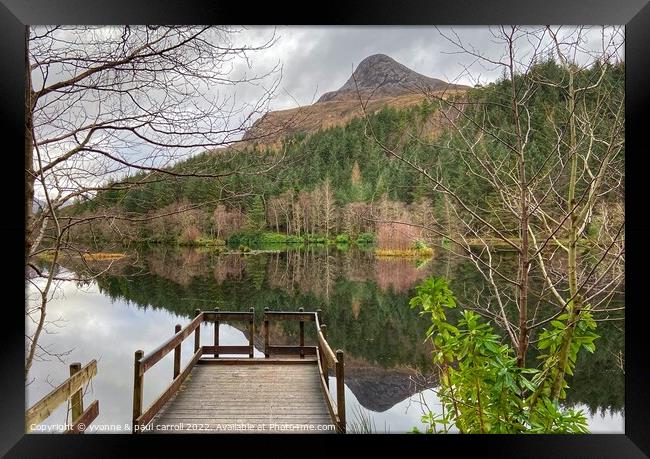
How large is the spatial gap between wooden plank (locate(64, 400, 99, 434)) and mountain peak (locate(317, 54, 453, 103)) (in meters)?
2.28

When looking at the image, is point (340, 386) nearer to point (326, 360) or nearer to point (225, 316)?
point (326, 360)

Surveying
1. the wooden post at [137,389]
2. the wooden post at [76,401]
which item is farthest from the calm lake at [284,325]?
the wooden post at [137,389]

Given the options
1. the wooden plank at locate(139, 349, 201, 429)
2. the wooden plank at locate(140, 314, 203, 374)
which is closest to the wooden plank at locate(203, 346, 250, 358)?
the wooden plank at locate(139, 349, 201, 429)

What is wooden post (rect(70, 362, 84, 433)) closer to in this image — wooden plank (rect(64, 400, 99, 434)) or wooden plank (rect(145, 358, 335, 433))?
wooden plank (rect(64, 400, 99, 434))

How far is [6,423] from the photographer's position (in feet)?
6.27

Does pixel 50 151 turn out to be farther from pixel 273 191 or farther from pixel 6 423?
pixel 273 191

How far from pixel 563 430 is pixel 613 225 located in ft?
4.11

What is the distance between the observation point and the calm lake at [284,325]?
3.58 m

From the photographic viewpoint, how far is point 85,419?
→ 2594 millimetres

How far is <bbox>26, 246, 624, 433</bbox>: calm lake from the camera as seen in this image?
358 cm

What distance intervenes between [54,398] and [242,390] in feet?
4.94

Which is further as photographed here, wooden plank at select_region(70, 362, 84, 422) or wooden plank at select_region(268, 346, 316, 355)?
wooden plank at select_region(268, 346, 316, 355)

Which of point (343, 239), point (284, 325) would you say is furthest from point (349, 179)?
point (284, 325)

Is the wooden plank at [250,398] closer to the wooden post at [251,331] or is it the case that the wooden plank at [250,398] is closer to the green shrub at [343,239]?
the wooden post at [251,331]
